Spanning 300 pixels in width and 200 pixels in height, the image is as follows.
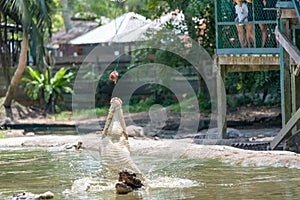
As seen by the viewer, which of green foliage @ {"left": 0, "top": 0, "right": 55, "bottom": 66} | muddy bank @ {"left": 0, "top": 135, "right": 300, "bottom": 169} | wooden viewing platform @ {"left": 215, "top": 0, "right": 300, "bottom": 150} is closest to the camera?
muddy bank @ {"left": 0, "top": 135, "right": 300, "bottom": 169}

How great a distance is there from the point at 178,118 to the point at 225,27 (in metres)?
7.32

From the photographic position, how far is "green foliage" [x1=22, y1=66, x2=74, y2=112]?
2827 centimetres

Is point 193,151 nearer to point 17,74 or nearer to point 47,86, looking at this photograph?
point 17,74

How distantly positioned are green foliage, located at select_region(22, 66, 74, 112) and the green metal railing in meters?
11.9

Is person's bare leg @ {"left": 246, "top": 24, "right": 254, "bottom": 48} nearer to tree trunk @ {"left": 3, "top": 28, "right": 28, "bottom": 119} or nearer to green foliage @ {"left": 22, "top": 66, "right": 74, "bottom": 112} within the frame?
tree trunk @ {"left": 3, "top": 28, "right": 28, "bottom": 119}

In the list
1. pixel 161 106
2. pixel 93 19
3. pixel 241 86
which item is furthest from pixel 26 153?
pixel 93 19

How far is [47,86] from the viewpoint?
2836 cm

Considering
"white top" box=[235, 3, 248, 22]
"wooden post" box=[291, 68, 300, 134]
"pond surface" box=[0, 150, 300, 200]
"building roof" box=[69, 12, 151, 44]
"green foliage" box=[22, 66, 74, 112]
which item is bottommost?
"green foliage" box=[22, 66, 74, 112]

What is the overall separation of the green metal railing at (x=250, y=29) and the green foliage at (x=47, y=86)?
11907mm

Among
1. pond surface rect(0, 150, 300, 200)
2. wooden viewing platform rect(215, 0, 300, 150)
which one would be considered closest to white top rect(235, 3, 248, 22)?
wooden viewing platform rect(215, 0, 300, 150)

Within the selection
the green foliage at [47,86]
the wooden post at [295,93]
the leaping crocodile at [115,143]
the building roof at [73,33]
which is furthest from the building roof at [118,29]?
the leaping crocodile at [115,143]

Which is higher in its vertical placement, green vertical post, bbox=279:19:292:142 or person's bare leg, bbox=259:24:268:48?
person's bare leg, bbox=259:24:268:48

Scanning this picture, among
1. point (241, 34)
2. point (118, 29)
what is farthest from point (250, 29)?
point (118, 29)

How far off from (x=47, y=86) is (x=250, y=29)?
13181 millimetres
